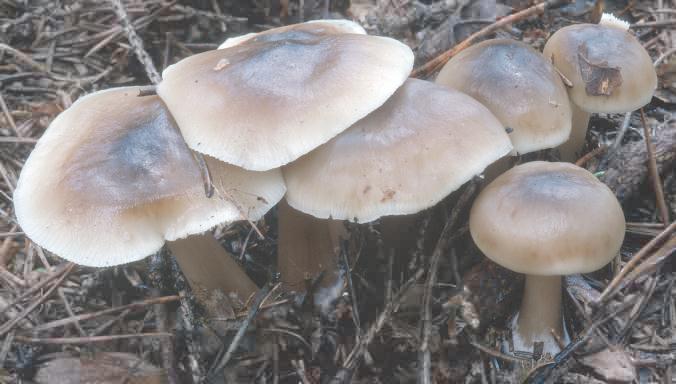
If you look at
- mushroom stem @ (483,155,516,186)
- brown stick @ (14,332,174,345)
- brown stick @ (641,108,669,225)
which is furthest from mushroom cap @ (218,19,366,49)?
brown stick @ (641,108,669,225)

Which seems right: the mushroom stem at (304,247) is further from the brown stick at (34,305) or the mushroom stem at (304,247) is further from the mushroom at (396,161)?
the brown stick at (34,305)

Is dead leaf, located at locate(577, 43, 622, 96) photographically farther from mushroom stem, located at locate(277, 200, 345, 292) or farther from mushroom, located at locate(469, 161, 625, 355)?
mushroom stem, located at locate(277, 200, 345, 292)

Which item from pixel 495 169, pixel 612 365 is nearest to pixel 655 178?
pixel 495 169

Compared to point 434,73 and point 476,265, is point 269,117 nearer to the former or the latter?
point 476,265

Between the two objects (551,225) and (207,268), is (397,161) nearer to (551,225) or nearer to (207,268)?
(551,225)

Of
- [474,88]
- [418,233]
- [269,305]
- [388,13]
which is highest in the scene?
[474,88]

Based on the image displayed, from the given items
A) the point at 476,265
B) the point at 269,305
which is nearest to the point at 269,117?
the point at 269,305
